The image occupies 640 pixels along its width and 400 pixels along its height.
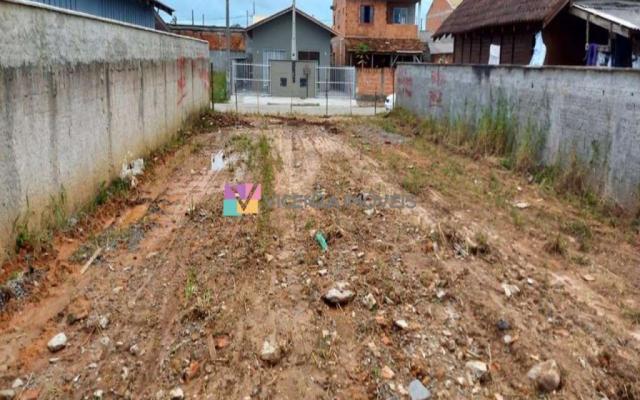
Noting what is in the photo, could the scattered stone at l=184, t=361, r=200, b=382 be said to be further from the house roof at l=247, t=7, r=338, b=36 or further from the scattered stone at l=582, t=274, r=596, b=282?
the house roof at l=247, t=7, r=338, b=36

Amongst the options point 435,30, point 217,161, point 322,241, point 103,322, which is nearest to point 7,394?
Result: point 103,322

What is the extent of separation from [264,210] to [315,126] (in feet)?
34.4

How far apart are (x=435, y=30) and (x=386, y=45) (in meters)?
13.9

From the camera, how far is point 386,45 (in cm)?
3622

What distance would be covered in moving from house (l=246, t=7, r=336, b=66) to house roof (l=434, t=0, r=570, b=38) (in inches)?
477

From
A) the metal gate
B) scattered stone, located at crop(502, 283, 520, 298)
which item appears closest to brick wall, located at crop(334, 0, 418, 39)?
the metal gate

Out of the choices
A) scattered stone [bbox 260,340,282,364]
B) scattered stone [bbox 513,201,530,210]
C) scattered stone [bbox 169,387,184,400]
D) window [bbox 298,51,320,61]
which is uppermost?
A: window [bbox 298,51,320,61]

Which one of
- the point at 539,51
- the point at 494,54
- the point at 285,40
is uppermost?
the point at 285,40

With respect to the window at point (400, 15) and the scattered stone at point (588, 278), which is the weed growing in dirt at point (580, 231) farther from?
the window at point (400, 15)

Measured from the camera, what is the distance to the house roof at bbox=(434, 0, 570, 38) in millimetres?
15570

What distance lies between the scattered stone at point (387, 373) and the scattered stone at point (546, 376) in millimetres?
888

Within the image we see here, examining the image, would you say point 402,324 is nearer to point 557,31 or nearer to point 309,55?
point 557,31

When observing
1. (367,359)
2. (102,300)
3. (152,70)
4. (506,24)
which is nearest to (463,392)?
(367,359)

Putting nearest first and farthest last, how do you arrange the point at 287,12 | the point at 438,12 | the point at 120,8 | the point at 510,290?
the point at 510,290 < the point at 120,8 < the point at 287,12 < the point at 438,12
